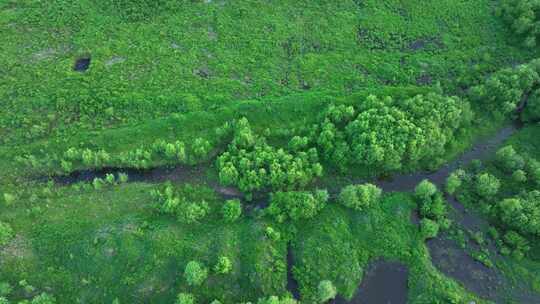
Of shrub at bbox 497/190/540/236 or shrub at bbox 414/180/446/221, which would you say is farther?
shrub at bbox 414/180/446/221

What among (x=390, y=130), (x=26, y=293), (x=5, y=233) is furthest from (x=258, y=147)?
(x=5, y=233)

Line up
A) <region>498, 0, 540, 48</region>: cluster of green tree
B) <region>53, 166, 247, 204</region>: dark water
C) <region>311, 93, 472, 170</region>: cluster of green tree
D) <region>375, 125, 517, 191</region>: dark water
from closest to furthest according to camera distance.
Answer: <region>311, 93, 472, 170</region>: cluster of green tree → <region>53, 166, 247, 204</region>: dark water → <region>375, 125, 517, 191</region>: dark water → <region>498, 0, 540, 48</region>: cluster of green tree

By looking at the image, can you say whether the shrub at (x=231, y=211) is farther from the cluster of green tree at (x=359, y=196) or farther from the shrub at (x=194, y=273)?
the cluster of green tree at (x=359, y=196)

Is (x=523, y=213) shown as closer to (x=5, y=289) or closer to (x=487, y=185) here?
(x=487, y=185)

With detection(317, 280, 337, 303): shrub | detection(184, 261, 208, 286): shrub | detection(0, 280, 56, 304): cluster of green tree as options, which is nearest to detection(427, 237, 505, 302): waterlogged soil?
detection(317, 280, 337, 303): shrub

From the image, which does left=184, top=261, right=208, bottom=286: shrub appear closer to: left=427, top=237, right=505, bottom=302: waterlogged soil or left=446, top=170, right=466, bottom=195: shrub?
left=427, top=237, right=505, bottom=302: waterlogged soil

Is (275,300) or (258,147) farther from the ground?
(258,147)
